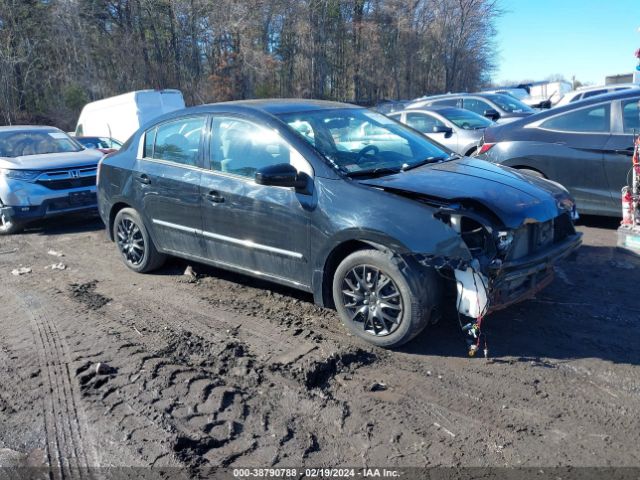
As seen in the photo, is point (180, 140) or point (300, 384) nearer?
point (300, 384)

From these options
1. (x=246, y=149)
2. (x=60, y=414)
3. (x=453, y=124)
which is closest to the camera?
(x=60, y=414)

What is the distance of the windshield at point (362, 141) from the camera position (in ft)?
14.9

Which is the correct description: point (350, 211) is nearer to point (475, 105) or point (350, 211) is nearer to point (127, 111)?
point (475, 105)

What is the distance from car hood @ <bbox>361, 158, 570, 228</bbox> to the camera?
12.9 feet

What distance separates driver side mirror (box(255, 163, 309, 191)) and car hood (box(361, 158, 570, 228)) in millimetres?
483

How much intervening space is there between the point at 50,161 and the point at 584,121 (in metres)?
7.67

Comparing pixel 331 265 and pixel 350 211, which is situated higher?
pixel 350 211

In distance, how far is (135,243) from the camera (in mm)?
6109

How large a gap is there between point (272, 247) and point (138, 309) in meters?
1.48

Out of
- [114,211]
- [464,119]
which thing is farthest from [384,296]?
[464,119]

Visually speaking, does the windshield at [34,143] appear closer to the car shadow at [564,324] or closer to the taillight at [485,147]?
the car shadow at [564,324]

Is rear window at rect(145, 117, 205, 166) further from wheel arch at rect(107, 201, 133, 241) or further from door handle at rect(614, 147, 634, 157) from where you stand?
door handle at rect(614, 147, 634, 157)

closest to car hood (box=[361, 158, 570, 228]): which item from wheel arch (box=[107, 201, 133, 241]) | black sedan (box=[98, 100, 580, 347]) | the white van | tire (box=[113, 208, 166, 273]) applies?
black sedan (box=[98, 100, 580, 347])

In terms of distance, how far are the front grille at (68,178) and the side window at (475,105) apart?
9533mm
